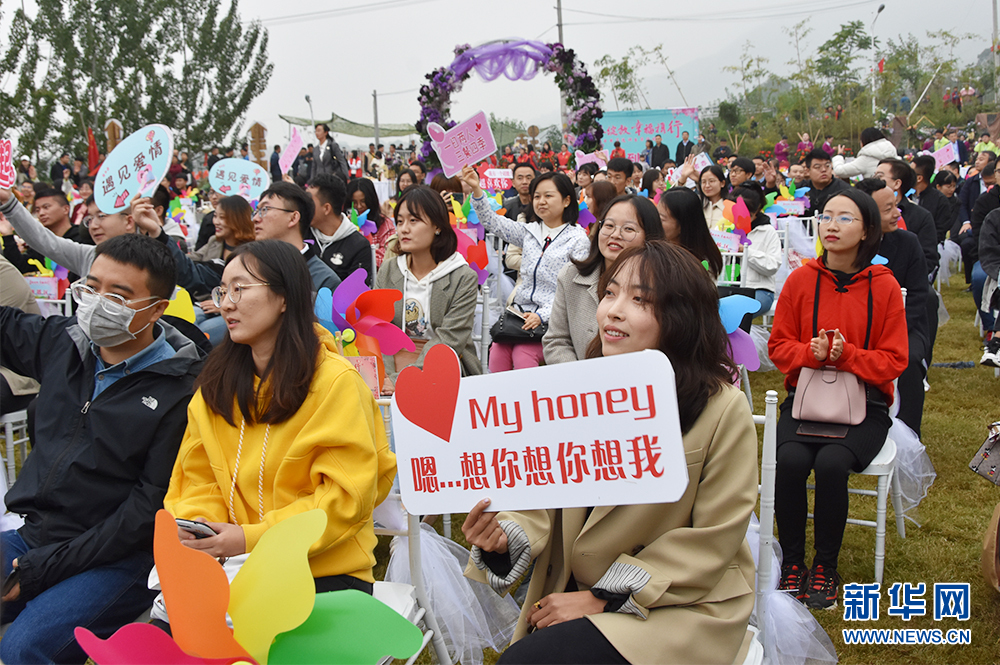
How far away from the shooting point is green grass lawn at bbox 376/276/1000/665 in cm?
266

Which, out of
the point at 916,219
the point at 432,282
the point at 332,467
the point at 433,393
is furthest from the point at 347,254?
the point at 916,219

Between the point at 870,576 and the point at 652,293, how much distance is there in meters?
2.13

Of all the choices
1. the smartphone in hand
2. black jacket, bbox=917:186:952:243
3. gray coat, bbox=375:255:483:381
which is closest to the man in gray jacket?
black jacket, bbox=917:186:952:243

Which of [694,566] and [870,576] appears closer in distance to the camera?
[694,566]

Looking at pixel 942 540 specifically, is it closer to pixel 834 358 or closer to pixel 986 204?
pixel 834 358

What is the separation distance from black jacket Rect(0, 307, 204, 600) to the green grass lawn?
1121 millimetres

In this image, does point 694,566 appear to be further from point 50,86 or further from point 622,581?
point 50,86

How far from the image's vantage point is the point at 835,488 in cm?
290

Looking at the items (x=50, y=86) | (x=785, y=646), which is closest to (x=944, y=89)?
(x=50, y=86)

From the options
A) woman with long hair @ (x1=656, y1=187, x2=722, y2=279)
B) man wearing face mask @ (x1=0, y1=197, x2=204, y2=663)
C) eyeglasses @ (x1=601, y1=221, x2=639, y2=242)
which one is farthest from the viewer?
woman with long hair @ (x1=656, y1=187, x2=722, y2=279)

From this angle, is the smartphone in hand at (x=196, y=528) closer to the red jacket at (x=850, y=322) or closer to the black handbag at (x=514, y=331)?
the red jacket at (x=850, y=322)

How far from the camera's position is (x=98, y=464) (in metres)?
2.08

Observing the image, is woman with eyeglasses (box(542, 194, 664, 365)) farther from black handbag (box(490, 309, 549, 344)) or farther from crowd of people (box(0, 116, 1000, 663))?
black handbag (box(490, 309, 549, 344))

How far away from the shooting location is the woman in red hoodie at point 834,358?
115 inches
